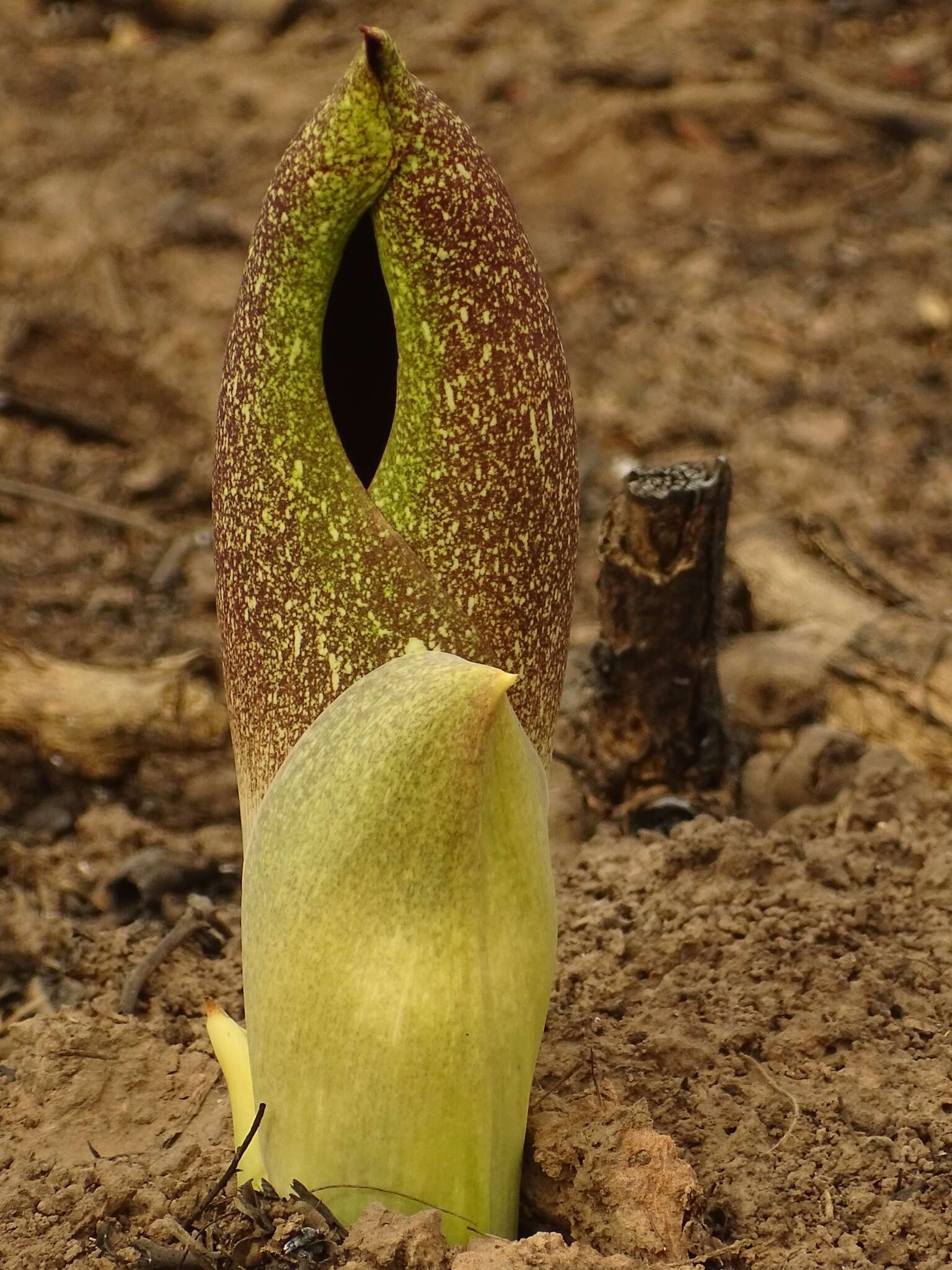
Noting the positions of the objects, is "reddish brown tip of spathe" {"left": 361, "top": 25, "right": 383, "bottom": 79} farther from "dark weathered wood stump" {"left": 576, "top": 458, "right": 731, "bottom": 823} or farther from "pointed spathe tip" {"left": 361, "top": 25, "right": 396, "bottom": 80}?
"dark weathered wood stump" {"left": 576, "top": 458, "right": 731, "bottom": 823}

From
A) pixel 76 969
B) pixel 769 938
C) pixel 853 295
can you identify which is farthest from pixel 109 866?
pixel 853 295

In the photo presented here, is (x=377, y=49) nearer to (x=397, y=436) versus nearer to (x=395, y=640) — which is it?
(x=397, y=436)

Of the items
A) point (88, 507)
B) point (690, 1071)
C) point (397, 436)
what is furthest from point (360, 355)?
point (88, 507)

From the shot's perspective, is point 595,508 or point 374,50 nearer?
point 374,50

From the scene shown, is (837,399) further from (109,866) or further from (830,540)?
(109,866)

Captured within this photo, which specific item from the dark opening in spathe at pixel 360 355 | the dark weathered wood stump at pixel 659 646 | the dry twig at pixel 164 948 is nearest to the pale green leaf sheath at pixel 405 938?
the dark opening in spathe at pixel 360 355

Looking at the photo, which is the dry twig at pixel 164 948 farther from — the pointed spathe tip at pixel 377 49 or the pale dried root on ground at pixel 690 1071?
the pointed spathe tip at pixel 377 49
